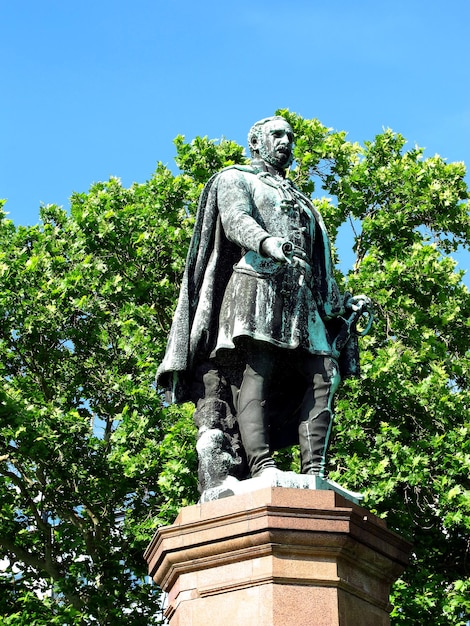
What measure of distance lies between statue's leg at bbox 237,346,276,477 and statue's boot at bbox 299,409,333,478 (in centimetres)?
24

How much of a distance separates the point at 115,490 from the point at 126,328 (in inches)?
107

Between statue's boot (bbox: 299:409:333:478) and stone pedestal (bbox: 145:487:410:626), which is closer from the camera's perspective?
stone pedestal (bbox: 145:487:410:626)

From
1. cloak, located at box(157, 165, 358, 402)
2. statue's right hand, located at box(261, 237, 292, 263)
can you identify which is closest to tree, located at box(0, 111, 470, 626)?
cloak, located at box(157, 165, 358, 402)

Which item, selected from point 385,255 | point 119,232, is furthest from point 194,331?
point 385,255

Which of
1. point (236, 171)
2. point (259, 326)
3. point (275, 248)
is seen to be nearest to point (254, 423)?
point (259, 326)

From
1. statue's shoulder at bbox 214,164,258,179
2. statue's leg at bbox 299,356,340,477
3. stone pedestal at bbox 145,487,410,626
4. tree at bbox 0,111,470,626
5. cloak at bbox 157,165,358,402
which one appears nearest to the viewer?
stone pedestal at bbox 145,487,410,626

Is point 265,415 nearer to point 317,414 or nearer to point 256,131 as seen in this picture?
point 317,414

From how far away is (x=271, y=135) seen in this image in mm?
7176

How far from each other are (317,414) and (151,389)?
396 inches

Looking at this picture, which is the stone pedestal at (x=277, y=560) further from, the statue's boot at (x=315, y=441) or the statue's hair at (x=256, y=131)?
the statue's hair at (x=256, y=131)

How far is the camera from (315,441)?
251 inches

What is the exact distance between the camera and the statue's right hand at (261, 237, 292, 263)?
6.18 metres

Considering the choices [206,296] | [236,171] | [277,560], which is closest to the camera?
[277,560]

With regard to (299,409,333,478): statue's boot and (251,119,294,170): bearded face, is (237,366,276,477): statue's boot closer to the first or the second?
(299,409,333,478): statue's boot
